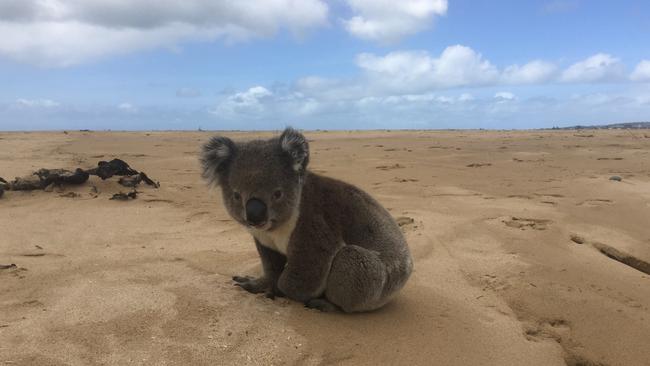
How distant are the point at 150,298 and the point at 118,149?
15.4 meters

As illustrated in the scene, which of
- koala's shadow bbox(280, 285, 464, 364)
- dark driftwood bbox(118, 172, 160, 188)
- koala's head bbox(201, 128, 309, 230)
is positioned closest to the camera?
koala's shadow bbox(280, 285, 464, 364)

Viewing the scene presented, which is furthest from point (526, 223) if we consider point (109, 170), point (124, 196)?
point (109, 170)

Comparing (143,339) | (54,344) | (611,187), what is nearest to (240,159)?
(143,339)

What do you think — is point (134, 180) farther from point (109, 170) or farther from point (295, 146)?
point (295, 146)

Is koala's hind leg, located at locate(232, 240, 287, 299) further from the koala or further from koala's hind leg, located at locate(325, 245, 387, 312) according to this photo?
koala's hind leg, located at locate(325, 245, 387, 312)

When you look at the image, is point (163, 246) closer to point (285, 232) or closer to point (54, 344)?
point (285, 232)

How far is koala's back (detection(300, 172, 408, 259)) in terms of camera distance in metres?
4.22

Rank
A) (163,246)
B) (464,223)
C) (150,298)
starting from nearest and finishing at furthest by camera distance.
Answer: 1. (150,298)
2. (163,246)
3. (464,223)

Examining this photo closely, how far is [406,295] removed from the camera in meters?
4.74

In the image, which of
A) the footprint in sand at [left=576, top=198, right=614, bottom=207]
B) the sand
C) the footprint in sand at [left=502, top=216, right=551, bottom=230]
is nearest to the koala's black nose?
the sand

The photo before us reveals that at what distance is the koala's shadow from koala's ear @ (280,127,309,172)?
1.18 meters

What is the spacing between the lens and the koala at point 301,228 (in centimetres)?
390

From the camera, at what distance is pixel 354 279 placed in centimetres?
402

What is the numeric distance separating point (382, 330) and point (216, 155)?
1.90 metres
